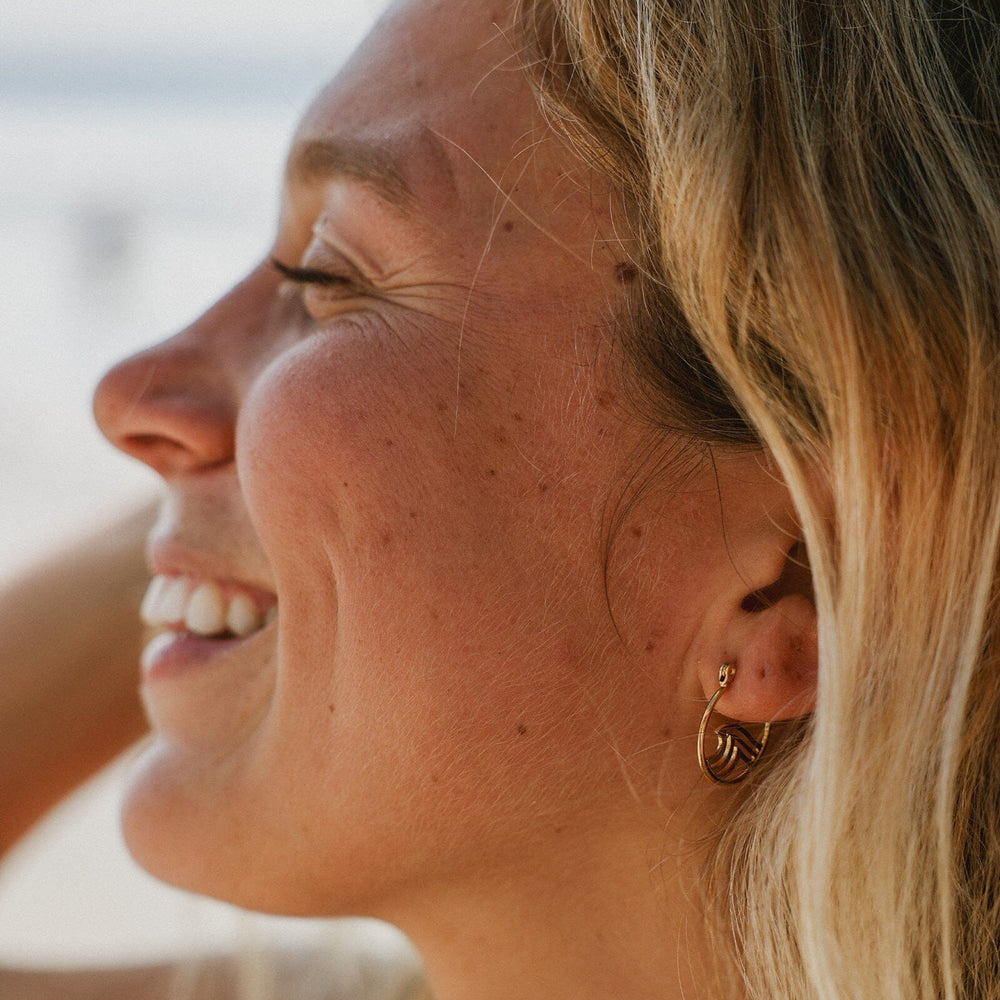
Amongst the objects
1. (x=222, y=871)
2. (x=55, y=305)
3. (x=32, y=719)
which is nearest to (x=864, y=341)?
(x=222, y=871)

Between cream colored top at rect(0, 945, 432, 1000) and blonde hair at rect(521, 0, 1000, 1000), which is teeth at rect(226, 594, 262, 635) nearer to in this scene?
blonde hair at rect(521, 0, 1000, 1000)

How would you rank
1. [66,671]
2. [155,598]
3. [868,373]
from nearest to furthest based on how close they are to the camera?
[868,373] < [155,598] < [66,671]

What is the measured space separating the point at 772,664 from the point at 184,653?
71cm

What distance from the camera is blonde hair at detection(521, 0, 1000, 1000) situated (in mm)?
829

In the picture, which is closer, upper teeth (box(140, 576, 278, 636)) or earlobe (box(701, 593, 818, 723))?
earlobe (box(701, 593, 818, 723))

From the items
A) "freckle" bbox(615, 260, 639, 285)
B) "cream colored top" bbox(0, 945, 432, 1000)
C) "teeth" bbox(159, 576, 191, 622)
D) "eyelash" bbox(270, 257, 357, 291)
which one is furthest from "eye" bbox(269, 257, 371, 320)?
"cream colored top" bbox(0, 945, 432, 1000)

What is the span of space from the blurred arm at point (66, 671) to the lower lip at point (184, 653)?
0.42 meters

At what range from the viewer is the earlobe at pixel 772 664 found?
92 cm

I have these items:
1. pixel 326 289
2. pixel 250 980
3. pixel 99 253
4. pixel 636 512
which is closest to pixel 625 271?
pixel 636 512

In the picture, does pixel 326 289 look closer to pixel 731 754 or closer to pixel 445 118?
pixel 445 118

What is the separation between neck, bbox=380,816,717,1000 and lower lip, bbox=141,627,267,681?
0.37 metres

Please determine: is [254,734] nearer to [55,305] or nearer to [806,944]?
[806,944]

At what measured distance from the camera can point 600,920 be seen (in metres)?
1.03

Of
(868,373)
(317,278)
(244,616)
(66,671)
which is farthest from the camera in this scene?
(66,671)
